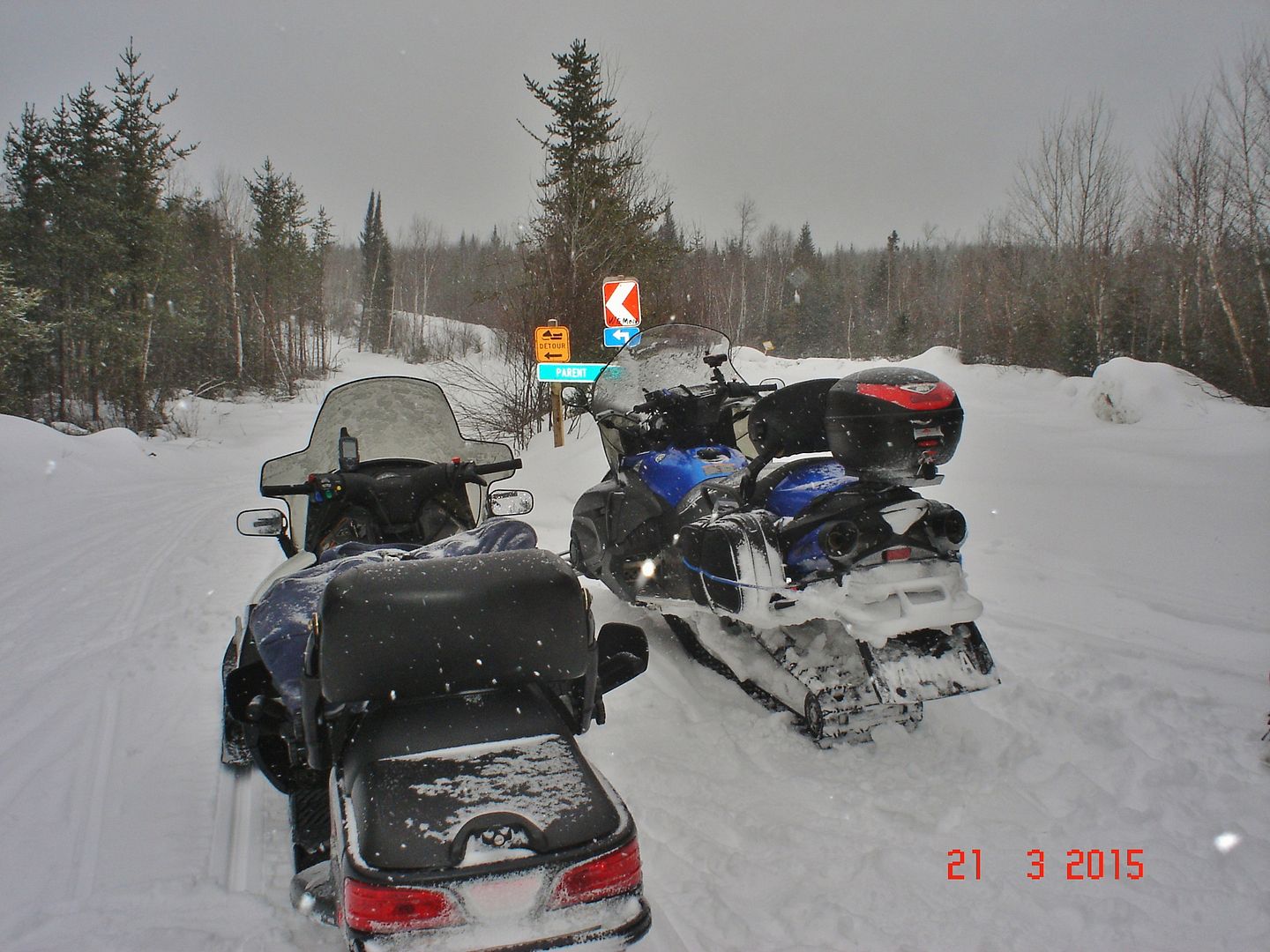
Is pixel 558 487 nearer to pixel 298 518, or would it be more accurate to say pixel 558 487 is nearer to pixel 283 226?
pixel 298 518

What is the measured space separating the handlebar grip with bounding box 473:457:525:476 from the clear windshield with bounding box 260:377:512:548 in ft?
0.23

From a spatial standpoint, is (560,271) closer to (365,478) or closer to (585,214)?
(585,214)

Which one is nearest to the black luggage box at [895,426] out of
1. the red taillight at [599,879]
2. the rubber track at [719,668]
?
the rubber track at [719,668]

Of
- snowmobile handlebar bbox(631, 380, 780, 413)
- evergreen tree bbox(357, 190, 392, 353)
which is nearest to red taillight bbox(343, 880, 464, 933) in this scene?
snowmobile handlebar bbox(631, 380, 780, 413)

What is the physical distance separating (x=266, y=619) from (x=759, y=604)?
1.65 metres

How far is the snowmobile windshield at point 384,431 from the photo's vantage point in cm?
295

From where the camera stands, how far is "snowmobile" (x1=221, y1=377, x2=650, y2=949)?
1186 mm

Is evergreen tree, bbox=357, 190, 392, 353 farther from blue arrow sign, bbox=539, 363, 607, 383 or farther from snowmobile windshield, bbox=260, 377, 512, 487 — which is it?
snowmobile windshield, bbox=260, 377, 512, 487

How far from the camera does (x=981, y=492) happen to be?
702 cm

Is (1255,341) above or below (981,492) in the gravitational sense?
above

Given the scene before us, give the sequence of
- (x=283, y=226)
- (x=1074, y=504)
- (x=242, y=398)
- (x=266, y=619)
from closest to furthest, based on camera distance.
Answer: (x=266, y=619) < (x=1074, y=504) < (x=242, y=398) < (x=283, y=226)

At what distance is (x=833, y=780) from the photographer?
2.61 metres

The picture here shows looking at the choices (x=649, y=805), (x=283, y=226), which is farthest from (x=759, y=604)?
(x=283, y=226)

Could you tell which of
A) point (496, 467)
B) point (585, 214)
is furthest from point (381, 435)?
point (585, 214)
